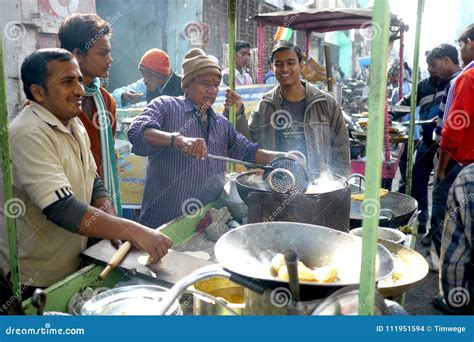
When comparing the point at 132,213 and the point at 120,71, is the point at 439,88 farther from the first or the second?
the point at 120,71

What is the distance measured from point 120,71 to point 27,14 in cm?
329

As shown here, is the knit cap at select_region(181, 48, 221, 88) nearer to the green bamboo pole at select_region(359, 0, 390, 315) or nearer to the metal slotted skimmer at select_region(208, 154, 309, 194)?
the metal slotted skimmer at select_region(208, 154, 309, 194)

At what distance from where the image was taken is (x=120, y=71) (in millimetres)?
8820

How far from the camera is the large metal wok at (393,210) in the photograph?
2824 mm

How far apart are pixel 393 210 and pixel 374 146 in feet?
7.74

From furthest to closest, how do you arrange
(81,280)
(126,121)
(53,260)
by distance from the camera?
(126,121)
(53,260)
(81,280)

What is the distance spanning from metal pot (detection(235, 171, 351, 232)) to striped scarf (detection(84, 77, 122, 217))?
1102 mm

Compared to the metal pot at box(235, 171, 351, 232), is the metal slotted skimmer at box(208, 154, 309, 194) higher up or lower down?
higher up

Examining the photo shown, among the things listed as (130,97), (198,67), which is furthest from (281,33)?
(198,67)

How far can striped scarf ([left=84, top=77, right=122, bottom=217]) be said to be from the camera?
275 cm

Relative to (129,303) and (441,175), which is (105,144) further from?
(441,175)

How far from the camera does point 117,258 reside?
174cm

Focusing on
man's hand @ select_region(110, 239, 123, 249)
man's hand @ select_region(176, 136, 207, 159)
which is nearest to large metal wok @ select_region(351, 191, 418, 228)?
man's hand @ select_region(176, 136, 207, 159)

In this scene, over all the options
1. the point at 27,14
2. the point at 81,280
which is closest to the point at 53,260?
the point at 81,280
